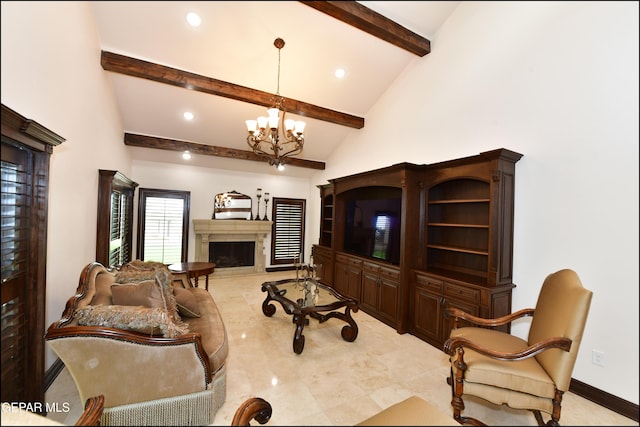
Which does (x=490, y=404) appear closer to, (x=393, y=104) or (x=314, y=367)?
(x=314, y=367)

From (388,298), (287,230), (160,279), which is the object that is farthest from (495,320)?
(287,230)

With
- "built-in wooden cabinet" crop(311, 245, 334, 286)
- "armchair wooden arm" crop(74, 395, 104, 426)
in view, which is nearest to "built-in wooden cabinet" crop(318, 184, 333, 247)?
"built-in wooden cabinet" crop(311, 245, 334, 286)

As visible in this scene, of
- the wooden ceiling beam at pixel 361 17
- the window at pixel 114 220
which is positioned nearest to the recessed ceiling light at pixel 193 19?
the wooden ceiling beam at pixel 361 17

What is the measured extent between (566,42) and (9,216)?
2.88 m

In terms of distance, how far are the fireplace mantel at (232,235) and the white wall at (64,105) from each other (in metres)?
2.62

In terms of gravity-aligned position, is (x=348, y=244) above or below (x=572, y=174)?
below

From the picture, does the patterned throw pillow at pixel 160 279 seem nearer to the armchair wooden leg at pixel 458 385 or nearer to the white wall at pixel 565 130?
the armchair wooden leg at pixel 458 385

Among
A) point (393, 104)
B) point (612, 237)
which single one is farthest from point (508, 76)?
point (393, 104)

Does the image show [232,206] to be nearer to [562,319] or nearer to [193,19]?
[193,19]

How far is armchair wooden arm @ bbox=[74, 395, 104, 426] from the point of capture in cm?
89

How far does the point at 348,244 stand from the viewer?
4.68 meters

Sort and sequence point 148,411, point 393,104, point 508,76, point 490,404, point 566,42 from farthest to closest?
point 393,104
point 508,76
point 490,404
point 566,42
point 148,411

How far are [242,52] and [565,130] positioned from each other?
2373 millimetres

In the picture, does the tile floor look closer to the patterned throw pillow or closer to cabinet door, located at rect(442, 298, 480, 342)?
cabinet door, located at rect(442, 298, 480, 342)
